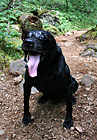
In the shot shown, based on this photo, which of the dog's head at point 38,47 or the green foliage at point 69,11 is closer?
the dog's head at point 38,47

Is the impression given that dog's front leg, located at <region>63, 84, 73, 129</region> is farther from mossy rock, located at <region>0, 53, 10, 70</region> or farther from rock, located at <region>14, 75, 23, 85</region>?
mossy rock, located at <region>0, 53, 10, 70</region>

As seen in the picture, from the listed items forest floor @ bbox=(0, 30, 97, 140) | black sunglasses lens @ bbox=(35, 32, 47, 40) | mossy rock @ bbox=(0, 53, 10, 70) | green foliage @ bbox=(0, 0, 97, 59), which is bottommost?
forest floor @ bbox=(0, 30, 97, 140)

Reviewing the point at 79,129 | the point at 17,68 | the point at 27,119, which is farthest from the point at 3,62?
the point at 79,129

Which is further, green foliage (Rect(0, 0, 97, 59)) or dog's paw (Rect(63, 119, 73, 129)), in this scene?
green foliage (Rect(0, 0, 97, 59))

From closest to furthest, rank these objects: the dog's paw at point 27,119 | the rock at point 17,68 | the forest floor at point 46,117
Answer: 1. the forest floor at point 46,117
2. the dog's paw at point 27,119
3. the rock at point 17,68

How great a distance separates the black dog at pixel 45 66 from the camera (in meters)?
1.63

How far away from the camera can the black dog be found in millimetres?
1629

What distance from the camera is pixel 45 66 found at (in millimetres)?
1864

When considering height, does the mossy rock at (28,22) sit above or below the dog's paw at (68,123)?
above

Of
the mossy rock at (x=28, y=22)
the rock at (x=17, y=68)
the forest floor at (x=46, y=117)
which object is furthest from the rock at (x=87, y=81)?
the mossy rock at (x=28, y=22)

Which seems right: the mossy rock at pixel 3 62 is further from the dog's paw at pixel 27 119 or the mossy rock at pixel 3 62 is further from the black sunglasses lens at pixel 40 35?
the black sunglasses lens at pixel 40 35

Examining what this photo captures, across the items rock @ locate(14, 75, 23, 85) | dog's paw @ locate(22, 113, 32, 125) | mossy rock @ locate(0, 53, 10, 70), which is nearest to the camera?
dog's paw @ locate(22, 113, 32, 125)

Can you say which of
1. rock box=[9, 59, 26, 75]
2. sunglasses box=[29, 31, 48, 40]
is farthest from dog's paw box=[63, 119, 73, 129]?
rock box=[9, 59, 26, 75]

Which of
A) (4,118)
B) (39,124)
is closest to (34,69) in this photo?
(39,124)
